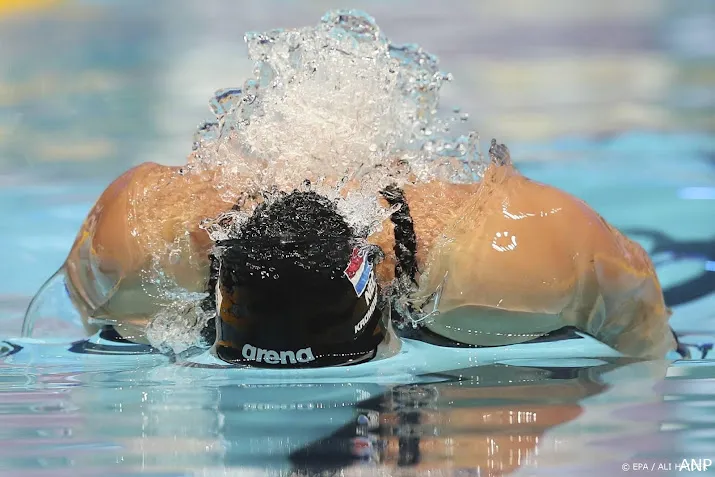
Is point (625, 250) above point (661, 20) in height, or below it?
below

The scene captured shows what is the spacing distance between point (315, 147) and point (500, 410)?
57 cm

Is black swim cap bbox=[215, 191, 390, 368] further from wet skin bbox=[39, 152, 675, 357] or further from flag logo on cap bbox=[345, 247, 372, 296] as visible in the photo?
wet skin bbox=[39, 152, 675, 357]

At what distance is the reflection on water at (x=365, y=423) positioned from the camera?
3.15 feet

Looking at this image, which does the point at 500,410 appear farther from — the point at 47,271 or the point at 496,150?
the point at 47,271

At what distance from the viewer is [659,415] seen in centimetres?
109

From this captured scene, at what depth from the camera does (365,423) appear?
1073 mm

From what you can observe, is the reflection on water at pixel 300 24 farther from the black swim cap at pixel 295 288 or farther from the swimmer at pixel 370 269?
the black swim cap at pixel 295 288

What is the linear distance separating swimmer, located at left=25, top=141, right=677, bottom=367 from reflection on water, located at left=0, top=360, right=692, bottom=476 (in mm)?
99

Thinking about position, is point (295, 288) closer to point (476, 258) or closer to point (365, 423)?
point (365, 423)

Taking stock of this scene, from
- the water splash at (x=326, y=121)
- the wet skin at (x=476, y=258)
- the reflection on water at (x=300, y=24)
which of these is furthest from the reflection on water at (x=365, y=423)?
the reflection on water at (x=300, y=24)

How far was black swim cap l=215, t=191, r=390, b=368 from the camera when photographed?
1.13 m

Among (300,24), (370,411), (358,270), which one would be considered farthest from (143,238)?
(300,24)

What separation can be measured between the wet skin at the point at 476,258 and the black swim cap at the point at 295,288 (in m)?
0.18

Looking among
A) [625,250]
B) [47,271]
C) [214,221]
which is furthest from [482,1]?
[214,221]
